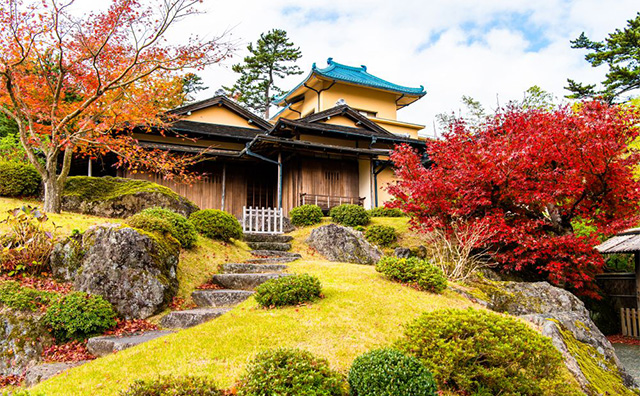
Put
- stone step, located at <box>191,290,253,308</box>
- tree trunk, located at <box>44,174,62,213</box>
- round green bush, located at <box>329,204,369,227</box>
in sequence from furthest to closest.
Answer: round green bush, located at <box>329,204,369,227</box> → tree trunk, located at <box>44,174,62,213</box> → stone step, located at <box>191,290,253,308</box>

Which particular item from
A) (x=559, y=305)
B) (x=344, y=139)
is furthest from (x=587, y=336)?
(x=344, y=139)

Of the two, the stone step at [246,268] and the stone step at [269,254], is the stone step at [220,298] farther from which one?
the stone step at [269,254]

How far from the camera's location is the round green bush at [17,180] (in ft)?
39.1

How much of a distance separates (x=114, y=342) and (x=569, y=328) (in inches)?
286

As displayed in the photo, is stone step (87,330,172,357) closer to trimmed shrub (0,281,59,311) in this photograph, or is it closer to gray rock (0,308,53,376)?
gray rock (0,308,53,376)

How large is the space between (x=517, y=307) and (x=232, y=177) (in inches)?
547

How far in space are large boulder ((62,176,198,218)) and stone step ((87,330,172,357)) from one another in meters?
6.57

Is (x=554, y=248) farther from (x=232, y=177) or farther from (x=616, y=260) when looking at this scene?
(x=232, y=177)

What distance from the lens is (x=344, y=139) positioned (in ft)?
67.3

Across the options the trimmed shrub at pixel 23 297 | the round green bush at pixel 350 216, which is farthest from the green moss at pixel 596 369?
the round green bush at pixel 350 216

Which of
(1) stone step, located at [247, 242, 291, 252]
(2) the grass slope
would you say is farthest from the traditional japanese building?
(2) the grass slope

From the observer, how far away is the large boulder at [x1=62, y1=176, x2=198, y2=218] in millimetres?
11953

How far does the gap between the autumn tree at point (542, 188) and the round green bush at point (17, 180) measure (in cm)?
1105

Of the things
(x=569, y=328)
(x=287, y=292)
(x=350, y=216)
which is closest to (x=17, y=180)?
(x=287, y=292)
